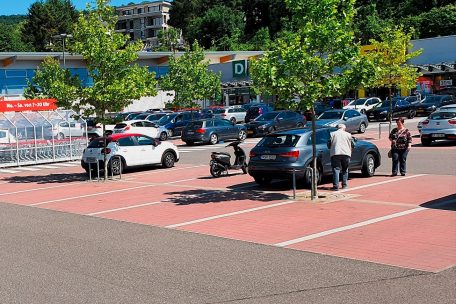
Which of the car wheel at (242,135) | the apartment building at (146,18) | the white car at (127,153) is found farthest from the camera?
the apartment building at (146,18)

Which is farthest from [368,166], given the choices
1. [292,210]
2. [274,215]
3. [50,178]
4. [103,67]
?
[50,178]

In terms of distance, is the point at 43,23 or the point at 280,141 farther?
the point at 43,23

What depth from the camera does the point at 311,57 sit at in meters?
14.1

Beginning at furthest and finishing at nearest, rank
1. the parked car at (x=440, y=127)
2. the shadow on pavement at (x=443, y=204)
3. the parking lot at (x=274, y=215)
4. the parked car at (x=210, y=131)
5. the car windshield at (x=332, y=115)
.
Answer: the car windshield at (x=332, y=115) < the parked car at (x=210, y=131) < the parked car at (x=440, y=127) < the shadow on pavement at (x=443, y=204) < the parking lot at (x=274, y=215)

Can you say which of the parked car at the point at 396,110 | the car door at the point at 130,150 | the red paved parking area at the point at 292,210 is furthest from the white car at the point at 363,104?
the red paved parking area at the point at 292,210

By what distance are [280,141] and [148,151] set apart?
356 inches

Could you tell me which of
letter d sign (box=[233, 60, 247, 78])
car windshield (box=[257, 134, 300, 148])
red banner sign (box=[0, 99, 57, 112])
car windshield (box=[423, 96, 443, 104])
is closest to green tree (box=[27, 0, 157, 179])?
car windshield (box=[257, 134, 300, 148])

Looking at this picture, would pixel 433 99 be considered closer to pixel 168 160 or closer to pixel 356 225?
pixel 168 160

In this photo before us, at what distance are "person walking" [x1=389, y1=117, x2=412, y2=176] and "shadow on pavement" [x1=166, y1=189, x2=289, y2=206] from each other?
4.12 meters

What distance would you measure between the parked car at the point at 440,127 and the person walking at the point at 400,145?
926 centimetres

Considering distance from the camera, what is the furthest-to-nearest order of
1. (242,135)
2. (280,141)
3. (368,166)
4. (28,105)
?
(242,135) < (28,105) < (368,166) < (280,141)

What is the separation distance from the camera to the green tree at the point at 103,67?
21703 millimetres

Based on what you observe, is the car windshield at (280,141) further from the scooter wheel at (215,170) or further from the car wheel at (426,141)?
the car wheel at (426,141)

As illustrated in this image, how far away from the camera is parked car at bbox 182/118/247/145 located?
35656mm
